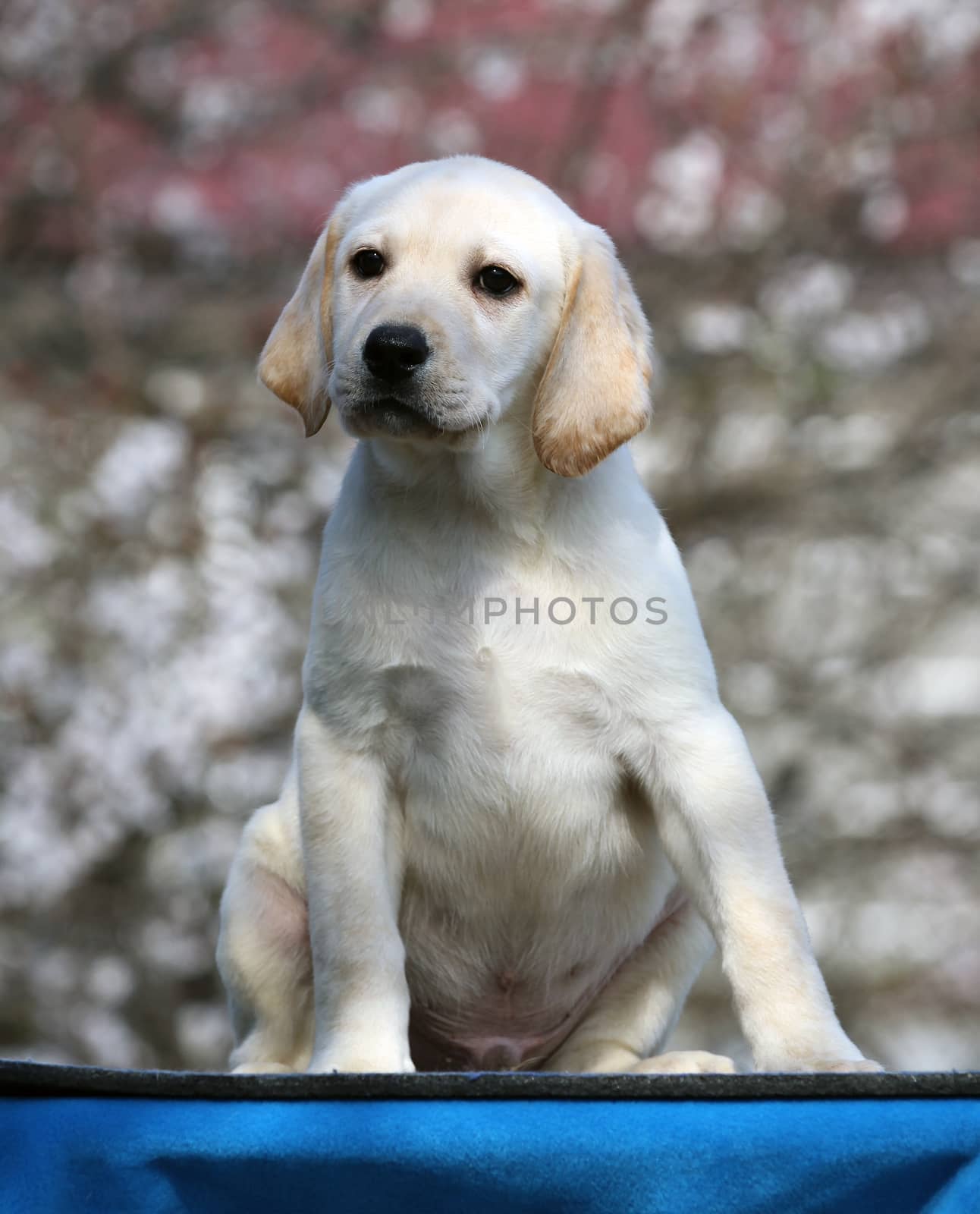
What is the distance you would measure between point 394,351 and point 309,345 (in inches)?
14.2

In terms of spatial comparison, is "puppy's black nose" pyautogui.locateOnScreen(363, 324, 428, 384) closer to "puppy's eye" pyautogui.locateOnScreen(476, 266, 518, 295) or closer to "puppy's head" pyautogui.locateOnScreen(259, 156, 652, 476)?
"puppy's head" pyautogui.locateOnScreen(259, 156, 652, 476)

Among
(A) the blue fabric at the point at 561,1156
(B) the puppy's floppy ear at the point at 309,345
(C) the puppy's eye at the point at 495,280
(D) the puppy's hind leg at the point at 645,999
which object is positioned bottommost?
(A) the blue fabric at the point at 561,1156

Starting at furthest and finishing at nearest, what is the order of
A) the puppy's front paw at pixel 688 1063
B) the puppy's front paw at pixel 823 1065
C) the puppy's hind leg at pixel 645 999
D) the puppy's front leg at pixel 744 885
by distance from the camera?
the puppy's hind leg at pixel 645 999 < the puppy's front paw at pixel 688 1063 < the puppy's front leg at pixel 744 885 < the puppy's front paw at pixel 823 1065


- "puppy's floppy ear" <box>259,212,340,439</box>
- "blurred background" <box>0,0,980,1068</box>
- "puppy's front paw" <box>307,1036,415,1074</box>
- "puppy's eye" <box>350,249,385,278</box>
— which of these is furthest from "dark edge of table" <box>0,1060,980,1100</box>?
"blurred background" <box>0,0,980,1068</box>

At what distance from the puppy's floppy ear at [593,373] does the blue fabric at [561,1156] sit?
0.99m

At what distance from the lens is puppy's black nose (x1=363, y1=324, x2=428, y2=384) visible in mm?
2238

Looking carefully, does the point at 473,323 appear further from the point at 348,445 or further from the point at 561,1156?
the point at 348,445

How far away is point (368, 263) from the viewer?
8.12 ft

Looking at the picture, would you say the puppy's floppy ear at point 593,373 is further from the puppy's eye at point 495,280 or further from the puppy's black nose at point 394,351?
the puppy's black nose at point 394,351

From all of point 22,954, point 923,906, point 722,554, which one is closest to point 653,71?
point 722,554

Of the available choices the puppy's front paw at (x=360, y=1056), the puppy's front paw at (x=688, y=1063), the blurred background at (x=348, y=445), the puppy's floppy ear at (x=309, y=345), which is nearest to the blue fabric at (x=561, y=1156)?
the puppy's front paw at (x=360, y=1056)

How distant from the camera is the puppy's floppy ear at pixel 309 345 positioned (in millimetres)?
2543

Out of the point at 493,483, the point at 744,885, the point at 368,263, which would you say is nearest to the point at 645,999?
the point at 744,885

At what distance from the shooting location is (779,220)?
5.88 meters
